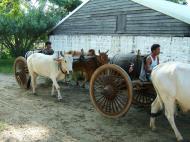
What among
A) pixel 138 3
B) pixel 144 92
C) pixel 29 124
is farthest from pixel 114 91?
pixel 138 3

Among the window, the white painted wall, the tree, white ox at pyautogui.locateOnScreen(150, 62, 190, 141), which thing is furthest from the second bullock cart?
the tree

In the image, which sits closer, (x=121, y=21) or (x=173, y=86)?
(x=173, y=86)

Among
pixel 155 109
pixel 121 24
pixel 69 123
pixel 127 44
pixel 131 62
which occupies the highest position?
pixel 121 24

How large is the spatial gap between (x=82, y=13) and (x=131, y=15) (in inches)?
150

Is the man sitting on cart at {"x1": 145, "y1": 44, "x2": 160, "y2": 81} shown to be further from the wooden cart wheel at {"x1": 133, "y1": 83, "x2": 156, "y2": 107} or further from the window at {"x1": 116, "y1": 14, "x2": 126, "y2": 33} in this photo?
the window at {"x1": 116, "y1": 14, "x2": 126, "y2": 33}

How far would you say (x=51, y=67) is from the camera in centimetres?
1050

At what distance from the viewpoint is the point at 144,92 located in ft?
27.4

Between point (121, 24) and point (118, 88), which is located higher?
point (121, 24)

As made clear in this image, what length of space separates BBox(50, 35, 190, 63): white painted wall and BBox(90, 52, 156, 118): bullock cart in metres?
3.76

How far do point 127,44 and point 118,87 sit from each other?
658 cm

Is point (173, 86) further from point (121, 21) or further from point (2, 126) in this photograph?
point (121, 21)

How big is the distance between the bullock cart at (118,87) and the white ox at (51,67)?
6.70 feet

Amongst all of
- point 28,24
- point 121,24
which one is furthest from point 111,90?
point 28,24

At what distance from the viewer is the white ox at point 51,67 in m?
10.0
